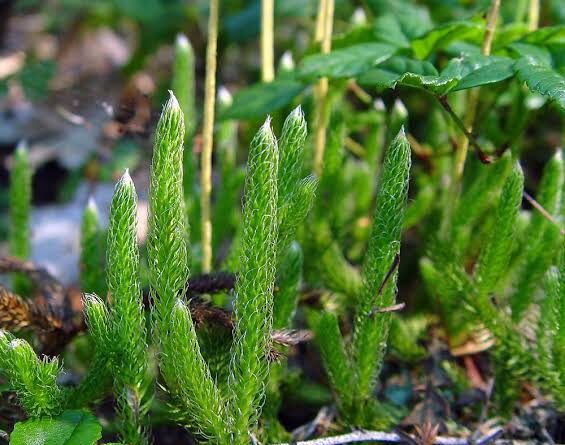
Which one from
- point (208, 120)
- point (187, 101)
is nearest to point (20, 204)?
point (187, 101)

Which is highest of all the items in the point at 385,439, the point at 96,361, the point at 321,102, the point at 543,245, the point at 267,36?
the point at 267,36

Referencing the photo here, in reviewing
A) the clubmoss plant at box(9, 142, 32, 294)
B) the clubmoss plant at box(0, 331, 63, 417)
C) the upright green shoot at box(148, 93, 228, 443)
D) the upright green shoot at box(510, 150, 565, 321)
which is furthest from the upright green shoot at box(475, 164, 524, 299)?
the clubmoss plant at box(9, 142, 32, 294)

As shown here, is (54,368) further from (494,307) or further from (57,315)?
(494,307)

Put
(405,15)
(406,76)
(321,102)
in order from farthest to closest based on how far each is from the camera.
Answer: (321,102) → (405,15) → (406,76)

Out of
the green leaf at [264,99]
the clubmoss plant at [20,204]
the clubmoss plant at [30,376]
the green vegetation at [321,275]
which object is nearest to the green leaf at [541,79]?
the green vegetation at [321,275]

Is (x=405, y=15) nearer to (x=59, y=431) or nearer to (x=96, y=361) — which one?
(x=96, y=361)

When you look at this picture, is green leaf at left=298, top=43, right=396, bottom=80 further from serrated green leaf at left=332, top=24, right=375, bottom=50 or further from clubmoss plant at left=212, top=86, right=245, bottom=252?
clubmoss plant at left=212, top=86, right=245, bottom=252
